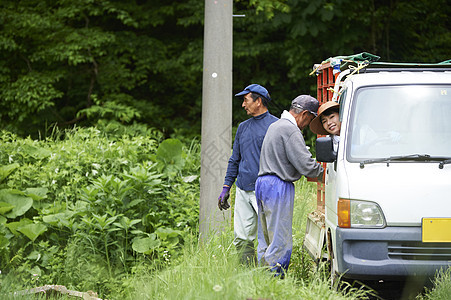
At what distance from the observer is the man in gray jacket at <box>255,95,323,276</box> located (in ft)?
17.1

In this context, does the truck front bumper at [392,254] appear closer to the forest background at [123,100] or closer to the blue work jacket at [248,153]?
the blue work jacket at [248,153]

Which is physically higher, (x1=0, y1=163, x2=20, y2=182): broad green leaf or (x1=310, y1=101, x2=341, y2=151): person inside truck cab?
(x1=310, y1=101, x2=341, y2=151): person inside truck cab

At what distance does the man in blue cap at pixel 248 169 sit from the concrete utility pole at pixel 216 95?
32 centimetres

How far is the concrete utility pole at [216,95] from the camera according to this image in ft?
20.8

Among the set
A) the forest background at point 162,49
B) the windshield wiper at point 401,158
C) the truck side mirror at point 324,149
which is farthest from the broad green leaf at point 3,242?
the forest background at point 162,49

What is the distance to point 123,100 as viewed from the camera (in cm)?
1482

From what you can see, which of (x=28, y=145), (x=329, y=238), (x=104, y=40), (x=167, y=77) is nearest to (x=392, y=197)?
(x=329, y=238)

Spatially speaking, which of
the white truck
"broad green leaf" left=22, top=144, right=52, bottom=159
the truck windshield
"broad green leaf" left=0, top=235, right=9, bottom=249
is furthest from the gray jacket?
"broad green leaf" left=22, top=144, right=52, bottom=159

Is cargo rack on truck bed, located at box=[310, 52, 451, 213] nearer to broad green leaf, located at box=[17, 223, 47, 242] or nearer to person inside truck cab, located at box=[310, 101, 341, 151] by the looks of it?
person inside truck cab, located at box=[310, 101, 341, 151]

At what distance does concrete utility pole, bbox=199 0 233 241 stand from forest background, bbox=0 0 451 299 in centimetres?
66

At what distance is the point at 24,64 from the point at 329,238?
11.7 meters

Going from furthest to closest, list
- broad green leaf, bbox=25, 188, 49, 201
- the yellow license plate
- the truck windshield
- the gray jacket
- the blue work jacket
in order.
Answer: broad green leaf, bbox=25, 188, 49, 201 < the blue work jacket < the gray jacket < the truck windshield < the yellow license plate

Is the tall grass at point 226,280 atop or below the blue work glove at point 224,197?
below

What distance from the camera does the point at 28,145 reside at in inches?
363
